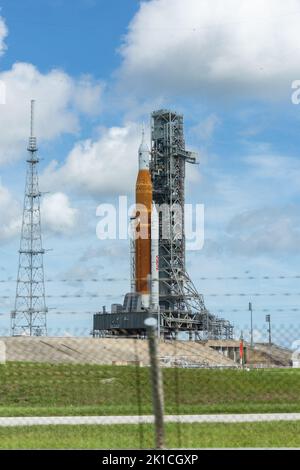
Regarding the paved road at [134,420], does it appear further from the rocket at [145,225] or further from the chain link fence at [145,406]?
the rocket at [145,225]

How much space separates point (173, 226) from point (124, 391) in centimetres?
6029

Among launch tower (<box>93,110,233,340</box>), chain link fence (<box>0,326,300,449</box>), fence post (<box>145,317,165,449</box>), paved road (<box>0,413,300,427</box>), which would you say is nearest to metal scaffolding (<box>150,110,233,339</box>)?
launch tower (<box>93,110,233,340</box>)

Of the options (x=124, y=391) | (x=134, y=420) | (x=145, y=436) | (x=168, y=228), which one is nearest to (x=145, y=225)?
(x=168, y=228)

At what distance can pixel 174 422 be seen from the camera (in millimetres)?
17344

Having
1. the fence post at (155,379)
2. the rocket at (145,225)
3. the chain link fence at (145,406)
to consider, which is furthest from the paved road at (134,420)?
the rocket at (145,225)

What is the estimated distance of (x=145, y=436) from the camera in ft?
48.6

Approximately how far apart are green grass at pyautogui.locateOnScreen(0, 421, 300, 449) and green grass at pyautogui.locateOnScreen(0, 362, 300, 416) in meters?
6.57

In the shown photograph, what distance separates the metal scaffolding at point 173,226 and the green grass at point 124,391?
53873 mm

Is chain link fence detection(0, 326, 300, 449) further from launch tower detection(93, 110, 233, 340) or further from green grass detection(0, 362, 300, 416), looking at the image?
launch tower detection(93, 110, 233, 340)

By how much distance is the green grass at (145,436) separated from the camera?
13031 mm

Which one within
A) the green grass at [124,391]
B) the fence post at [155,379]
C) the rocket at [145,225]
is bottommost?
the green grass at [124,391]

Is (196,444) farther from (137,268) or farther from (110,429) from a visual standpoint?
(137,268)

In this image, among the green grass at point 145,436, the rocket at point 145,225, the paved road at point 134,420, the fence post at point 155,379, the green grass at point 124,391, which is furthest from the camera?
the rocket at point 145,225
